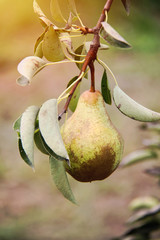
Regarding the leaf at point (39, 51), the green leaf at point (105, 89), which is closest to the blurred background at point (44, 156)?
the green leaf at point (105, 89)

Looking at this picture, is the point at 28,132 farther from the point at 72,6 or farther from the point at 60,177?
the point at 72,6

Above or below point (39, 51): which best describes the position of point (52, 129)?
below

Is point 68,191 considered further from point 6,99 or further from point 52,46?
point 6,99

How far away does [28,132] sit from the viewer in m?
0.59

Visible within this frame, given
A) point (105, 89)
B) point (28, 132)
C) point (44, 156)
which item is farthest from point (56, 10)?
point (44, 156)

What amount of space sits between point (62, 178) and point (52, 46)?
0.68ft

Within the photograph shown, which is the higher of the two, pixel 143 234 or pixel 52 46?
pixel 52 46

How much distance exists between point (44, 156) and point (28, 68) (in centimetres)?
319

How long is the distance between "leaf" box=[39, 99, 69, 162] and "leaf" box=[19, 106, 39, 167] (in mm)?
23

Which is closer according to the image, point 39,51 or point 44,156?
point 39,51

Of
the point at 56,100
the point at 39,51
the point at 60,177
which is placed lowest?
the point at 60,177

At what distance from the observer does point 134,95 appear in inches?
175

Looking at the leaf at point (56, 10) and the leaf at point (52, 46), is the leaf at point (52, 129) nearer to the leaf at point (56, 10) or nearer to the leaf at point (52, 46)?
the leaf at point (52, 46)

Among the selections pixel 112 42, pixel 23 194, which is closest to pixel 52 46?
pixel 112 42
